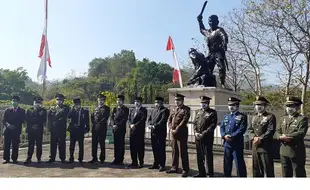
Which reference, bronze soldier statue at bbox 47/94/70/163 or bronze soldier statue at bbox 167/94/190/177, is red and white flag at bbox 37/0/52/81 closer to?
bronze soldier statue at bbox 47/94/70/163

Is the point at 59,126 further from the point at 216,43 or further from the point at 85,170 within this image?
the point at 216,43

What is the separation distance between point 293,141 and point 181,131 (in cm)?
189

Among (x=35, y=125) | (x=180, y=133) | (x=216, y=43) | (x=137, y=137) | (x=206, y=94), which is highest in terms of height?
(x=216, y=43)

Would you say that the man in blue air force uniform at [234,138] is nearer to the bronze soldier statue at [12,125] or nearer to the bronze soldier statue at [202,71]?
the bronze soldier statue at [202,71]

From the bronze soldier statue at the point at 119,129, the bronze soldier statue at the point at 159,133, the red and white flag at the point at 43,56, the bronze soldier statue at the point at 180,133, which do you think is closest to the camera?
the bronze soldier statue at the point at 180,133

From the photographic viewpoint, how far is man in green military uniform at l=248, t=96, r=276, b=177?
A: 431 centimetres

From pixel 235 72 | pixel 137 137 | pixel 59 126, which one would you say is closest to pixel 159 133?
pixel 137 137

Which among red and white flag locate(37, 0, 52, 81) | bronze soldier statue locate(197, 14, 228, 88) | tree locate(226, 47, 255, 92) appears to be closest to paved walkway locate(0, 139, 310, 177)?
bronze soldier statue locate(197, 14, 228, 88)

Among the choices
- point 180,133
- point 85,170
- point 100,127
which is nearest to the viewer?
point 180,133

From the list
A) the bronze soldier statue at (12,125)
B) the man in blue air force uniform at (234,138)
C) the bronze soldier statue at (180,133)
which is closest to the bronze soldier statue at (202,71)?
the bronze soldier statue at (180,133)

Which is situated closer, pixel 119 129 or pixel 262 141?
pixel 262 141

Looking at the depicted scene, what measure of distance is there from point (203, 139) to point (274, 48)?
45.5 ft

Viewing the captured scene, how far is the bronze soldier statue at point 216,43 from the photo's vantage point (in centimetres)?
877

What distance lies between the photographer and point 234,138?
462cm
